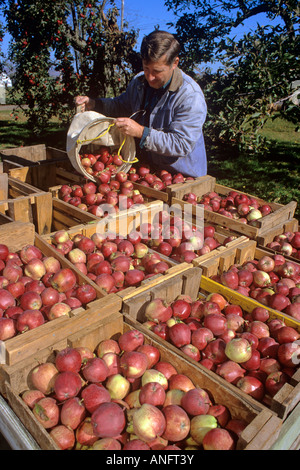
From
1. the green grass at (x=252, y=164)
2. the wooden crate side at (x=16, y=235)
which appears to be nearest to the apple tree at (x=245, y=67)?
the green grass at (x=252, y=164)

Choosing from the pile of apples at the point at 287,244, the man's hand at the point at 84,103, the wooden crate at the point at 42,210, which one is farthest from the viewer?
the man's hand at the point at 84,103

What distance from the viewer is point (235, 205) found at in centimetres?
417

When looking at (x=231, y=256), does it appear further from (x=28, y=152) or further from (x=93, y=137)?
(x=28, y=152)

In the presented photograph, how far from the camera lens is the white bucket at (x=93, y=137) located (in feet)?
12.3

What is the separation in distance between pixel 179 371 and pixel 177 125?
9.01 feet

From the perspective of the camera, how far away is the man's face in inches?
145

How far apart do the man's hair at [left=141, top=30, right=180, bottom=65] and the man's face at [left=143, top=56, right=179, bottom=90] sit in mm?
39

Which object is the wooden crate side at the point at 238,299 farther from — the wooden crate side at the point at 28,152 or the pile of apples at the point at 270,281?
the wooden crate side at the point at 28,152

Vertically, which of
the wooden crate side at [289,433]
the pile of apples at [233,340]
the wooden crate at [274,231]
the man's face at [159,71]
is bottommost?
the wooden crate side at [289,433]

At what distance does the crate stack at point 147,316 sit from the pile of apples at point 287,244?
1.2 inches

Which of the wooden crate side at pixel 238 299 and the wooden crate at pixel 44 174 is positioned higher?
the wooden crate at pixel 44 174

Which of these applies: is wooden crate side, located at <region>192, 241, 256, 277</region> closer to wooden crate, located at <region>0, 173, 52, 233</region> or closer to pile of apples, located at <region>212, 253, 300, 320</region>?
pile of apples, located at <region>212, 253, 300, 320</region>

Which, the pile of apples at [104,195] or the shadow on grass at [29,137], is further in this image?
the shadow on grass at [29,137]

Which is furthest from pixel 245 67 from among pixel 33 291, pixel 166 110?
pixel 33 291
